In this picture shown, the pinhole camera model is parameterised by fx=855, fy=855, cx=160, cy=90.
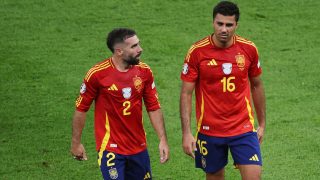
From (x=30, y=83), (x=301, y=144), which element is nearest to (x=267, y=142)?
(x=301, y=144)

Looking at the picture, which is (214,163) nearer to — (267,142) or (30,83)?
(267,142)

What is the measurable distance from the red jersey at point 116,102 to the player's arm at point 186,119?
0.39m

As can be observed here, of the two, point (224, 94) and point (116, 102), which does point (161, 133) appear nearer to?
point (116, 102)

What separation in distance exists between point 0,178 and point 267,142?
3.44 metres

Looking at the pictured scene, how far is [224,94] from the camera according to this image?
8578 millimetres

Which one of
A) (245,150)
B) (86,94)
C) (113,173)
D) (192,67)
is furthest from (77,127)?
(245,150)

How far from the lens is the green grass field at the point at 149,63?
34.8 ft

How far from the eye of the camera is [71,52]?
1397 cm

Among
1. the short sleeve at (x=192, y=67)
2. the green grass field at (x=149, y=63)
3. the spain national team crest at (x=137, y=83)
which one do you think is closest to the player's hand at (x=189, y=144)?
the short sleeve at (x=192, y=67)

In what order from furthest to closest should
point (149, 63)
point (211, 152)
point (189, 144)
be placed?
point (149, 63), point (211, 152), point (189, 144)

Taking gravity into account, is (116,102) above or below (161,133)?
above

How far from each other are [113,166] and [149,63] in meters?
5.40

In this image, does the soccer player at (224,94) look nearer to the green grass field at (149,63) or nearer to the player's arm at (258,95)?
the player's arm at (258,95)

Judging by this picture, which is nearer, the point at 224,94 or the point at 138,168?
the point at 138,168
